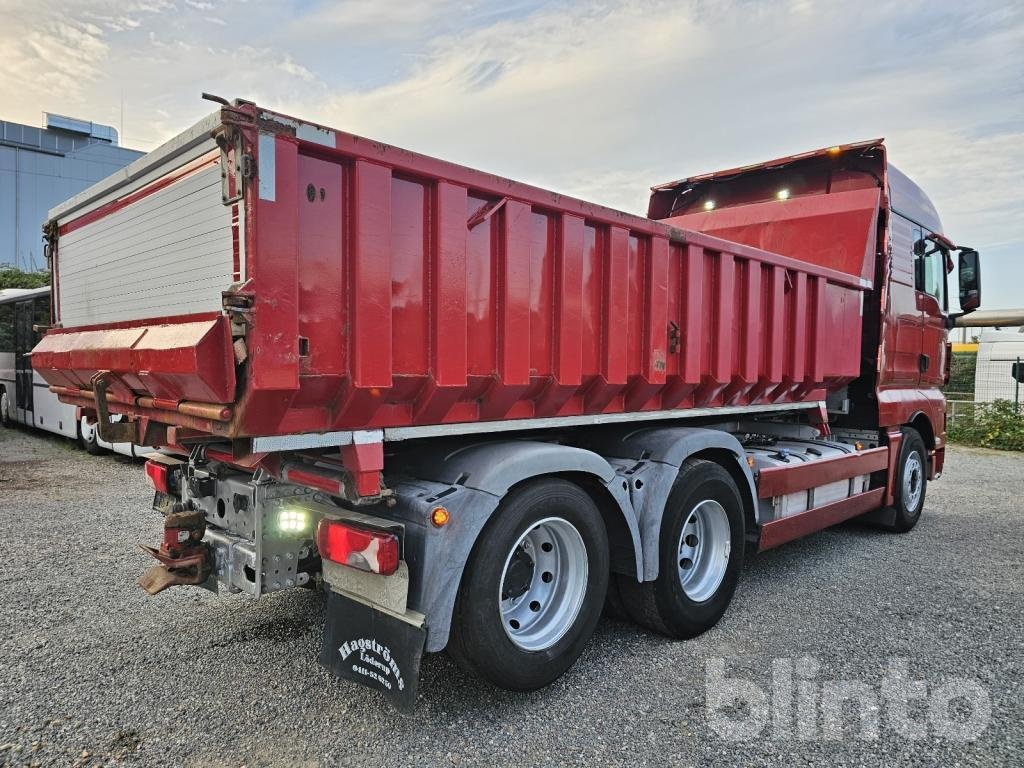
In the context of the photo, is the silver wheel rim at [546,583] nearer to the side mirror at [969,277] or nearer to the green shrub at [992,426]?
the side mirror at [969,277]

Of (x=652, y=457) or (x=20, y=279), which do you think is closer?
(x=652, y=457)

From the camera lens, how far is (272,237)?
2.38 meters

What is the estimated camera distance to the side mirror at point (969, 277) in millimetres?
7258

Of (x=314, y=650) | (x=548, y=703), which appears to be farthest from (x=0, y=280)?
(x=548, y=703)

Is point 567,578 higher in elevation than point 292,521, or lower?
lower

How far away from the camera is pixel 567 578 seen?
3.46m

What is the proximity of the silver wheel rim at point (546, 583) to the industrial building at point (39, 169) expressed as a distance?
110 ft

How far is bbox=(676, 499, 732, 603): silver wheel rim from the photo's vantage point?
4.19 metres

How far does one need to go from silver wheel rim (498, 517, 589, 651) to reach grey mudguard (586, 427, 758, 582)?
0.49 m

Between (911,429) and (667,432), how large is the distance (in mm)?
4321

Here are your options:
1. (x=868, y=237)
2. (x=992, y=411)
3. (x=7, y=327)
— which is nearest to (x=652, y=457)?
(x=868, y=237)

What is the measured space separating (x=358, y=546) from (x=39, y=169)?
1500 inches

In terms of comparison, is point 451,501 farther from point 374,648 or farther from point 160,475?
point 160,475

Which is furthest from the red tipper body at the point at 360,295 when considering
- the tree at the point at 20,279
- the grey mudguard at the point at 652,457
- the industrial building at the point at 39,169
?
the industrial building at the point at 39,169
